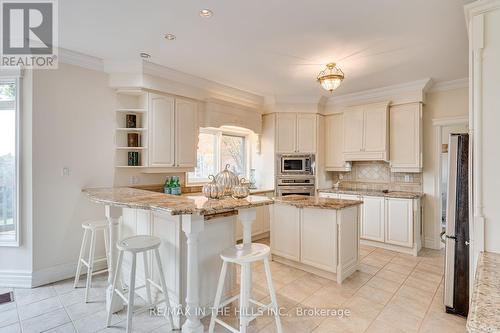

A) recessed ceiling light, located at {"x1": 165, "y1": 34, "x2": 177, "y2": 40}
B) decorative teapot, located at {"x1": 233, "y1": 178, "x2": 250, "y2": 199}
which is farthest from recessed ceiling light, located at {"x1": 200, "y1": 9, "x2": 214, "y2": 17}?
decorative teapot, located at {"x1": 233, "y1": 178, "x2": 250, "y2": 199}

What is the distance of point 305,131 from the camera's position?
4.99 meters

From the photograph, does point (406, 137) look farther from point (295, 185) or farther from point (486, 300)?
point (486, 300)

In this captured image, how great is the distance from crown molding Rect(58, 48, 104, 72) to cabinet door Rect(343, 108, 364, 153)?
392cm

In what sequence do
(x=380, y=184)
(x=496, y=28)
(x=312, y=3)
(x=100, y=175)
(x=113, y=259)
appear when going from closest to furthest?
(x=496, y=28) < (x=312, y=3) < (x=113, y=259) < (x=100, y=175) < (x=380, y=184)

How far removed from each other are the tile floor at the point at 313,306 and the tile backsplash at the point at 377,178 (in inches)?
58.9

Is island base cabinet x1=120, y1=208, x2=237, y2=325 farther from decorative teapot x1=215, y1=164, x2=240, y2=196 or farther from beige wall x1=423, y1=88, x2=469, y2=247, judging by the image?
beige wall x1=423, y1=88, x2=469, y2=247

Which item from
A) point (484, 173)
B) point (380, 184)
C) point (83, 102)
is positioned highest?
point (83, 102)

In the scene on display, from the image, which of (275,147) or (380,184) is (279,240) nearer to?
(275,147)

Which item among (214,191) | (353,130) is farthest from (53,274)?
(353,130)

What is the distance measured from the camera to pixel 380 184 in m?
4.71

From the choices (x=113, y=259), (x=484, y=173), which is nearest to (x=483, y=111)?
(x=484, y=173)

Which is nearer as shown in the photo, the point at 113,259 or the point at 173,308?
the point at 173,308

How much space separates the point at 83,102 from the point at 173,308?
8.65 ft

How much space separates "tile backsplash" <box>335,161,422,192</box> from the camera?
439 cm
